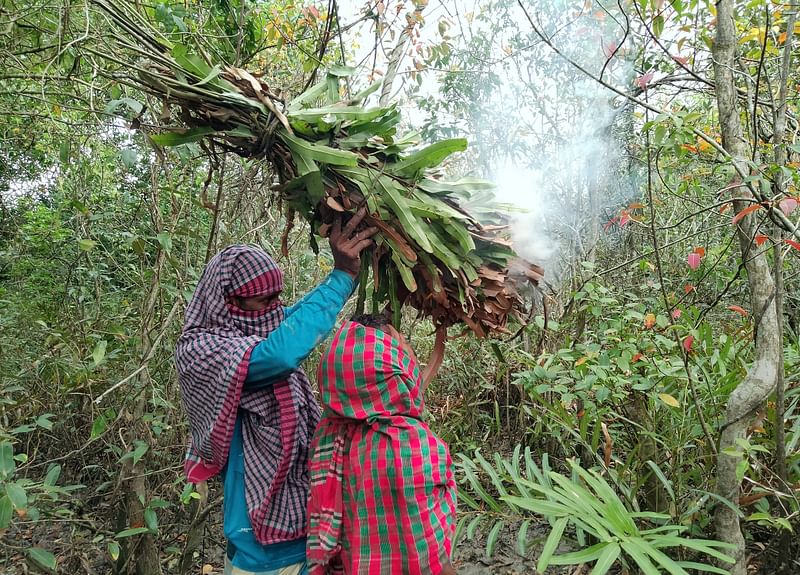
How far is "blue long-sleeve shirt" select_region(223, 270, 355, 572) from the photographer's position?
1.46 meters

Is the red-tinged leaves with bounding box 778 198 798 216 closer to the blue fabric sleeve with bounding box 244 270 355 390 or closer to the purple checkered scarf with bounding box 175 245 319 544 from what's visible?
the blue fabric sleeve with bounding box 244 270 355 390

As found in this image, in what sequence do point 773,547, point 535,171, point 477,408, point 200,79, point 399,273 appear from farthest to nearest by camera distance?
point 535,171, point 477,408, point 773,547, point 399,273, point 200,79

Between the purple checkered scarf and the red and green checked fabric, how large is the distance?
4.3 inches

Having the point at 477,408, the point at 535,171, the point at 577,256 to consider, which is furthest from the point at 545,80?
the point at 477,408

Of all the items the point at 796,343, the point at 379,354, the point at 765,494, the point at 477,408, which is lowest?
the point at 477,408

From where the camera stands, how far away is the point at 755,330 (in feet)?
5.98

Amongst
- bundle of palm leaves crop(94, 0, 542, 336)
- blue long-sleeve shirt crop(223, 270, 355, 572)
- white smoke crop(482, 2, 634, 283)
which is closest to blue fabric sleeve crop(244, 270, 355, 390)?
blue long-sleeve shirt crop(223, 270, 355, 572)

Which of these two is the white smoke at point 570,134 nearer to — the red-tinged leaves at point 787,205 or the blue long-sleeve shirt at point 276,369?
the red-tinged leaves at point 787,205

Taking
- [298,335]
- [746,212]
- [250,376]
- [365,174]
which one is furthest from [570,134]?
[250,376]

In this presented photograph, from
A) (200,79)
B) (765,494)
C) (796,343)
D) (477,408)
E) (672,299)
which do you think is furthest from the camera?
(477,408)

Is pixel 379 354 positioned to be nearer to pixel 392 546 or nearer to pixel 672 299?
pixel 392 546

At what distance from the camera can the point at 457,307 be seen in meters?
1.61

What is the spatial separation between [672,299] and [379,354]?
261 cm

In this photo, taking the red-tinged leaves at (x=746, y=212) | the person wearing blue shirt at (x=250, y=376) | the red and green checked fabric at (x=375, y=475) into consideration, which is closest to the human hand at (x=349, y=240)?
the person wearing blue shirt at (x=250, y=376)
